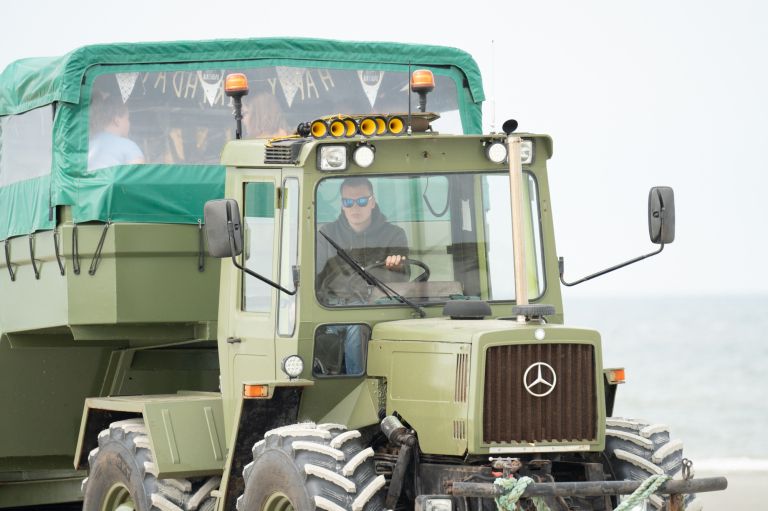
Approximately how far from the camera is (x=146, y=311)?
35.9ft

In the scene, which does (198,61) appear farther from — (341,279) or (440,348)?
(440,348)

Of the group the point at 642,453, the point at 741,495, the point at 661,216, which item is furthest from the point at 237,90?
the point at 741,495

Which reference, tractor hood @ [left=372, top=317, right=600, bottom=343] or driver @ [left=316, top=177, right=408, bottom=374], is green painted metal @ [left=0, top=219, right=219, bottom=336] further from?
tractor hood @ [left=372, top=317, right=600, bottom=343]

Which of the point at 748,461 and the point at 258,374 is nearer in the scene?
the point at 258,374

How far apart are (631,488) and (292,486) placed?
5.85ft

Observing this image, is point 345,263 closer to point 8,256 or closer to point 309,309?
point 309,309

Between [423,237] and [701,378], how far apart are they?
43459 millimetres

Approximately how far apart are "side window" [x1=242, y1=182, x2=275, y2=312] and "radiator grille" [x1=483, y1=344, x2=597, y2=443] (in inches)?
68.2

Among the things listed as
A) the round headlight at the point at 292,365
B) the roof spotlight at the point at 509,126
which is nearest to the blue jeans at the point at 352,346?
the round headlight at the point at 292,365

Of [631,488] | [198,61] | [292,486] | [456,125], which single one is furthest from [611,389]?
[198,61]

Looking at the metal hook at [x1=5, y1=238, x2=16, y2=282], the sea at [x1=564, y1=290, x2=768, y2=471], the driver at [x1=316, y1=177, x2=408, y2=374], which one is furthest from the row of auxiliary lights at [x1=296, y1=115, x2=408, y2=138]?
the sea at [x1=564, y1=290, x2=768, y2=471]

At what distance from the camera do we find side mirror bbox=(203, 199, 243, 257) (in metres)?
9.11

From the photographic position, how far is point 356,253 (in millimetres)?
9578

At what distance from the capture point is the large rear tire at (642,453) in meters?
9.39
